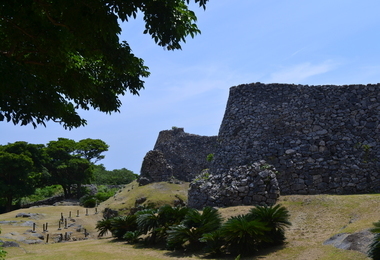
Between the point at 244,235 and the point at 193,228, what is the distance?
2.44 m

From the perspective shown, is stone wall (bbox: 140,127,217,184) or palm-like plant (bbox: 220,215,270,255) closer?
palm-like plant (bbox: 220,215,270,255)

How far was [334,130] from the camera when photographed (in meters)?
16.2

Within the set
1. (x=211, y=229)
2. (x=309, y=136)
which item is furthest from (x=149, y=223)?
(x=309, y=136)

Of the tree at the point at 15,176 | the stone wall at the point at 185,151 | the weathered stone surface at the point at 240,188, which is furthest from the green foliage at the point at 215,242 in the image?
the tree at the point at 15,176

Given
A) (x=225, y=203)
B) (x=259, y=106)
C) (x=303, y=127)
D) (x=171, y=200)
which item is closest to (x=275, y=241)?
(x=225, y=203)

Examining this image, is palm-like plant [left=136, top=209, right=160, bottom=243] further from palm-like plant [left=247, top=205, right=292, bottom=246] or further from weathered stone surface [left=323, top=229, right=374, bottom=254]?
weathered stone surface [left=323, top=229, right=374, bottom=254]

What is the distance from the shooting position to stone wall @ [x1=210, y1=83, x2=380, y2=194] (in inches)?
595

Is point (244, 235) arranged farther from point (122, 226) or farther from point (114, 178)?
point (114, 178)

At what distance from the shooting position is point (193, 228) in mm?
11523

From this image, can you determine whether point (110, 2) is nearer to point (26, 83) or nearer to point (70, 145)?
point (26, 83)

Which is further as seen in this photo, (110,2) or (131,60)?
(131,60)

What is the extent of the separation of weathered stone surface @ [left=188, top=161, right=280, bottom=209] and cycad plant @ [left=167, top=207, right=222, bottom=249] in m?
3.30

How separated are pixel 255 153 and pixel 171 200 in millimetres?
9409

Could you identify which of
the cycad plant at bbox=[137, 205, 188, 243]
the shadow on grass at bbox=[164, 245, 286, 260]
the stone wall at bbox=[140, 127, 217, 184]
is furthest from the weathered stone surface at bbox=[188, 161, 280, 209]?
the stone wall at bbox=[140, 127, 217, 184]
